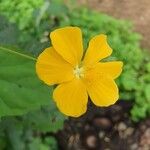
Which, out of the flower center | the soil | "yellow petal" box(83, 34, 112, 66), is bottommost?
the soil

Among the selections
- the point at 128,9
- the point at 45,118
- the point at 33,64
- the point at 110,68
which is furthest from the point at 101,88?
the point at 128,9

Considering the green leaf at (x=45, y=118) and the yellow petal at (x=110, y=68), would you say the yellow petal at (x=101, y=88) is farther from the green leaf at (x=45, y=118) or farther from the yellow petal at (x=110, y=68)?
the green leaf at (x=45, y=118)

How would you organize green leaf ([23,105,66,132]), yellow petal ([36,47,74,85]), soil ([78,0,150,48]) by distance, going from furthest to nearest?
1. soil ([78,0,150,48])
2. green leaf ([23,105,66,132])
3. yellow petal ([36,47,74,85])

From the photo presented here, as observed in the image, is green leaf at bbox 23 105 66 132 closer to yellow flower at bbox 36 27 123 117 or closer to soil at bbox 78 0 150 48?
yellow flower at bbox 36 27 123 117

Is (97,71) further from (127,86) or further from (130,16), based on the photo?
(130,16)

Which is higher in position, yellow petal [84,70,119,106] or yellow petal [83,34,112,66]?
yellow petal [83,34,112,66]

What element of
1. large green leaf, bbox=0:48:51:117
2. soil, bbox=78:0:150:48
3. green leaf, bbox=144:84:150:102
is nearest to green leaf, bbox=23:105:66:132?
large green leaf, bbox=0:48:51:117

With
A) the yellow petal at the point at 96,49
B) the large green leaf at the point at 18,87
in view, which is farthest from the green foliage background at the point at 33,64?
the yellow petal at the point at 96,49

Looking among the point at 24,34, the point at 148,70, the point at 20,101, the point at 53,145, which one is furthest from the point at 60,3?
the point at 20,101
